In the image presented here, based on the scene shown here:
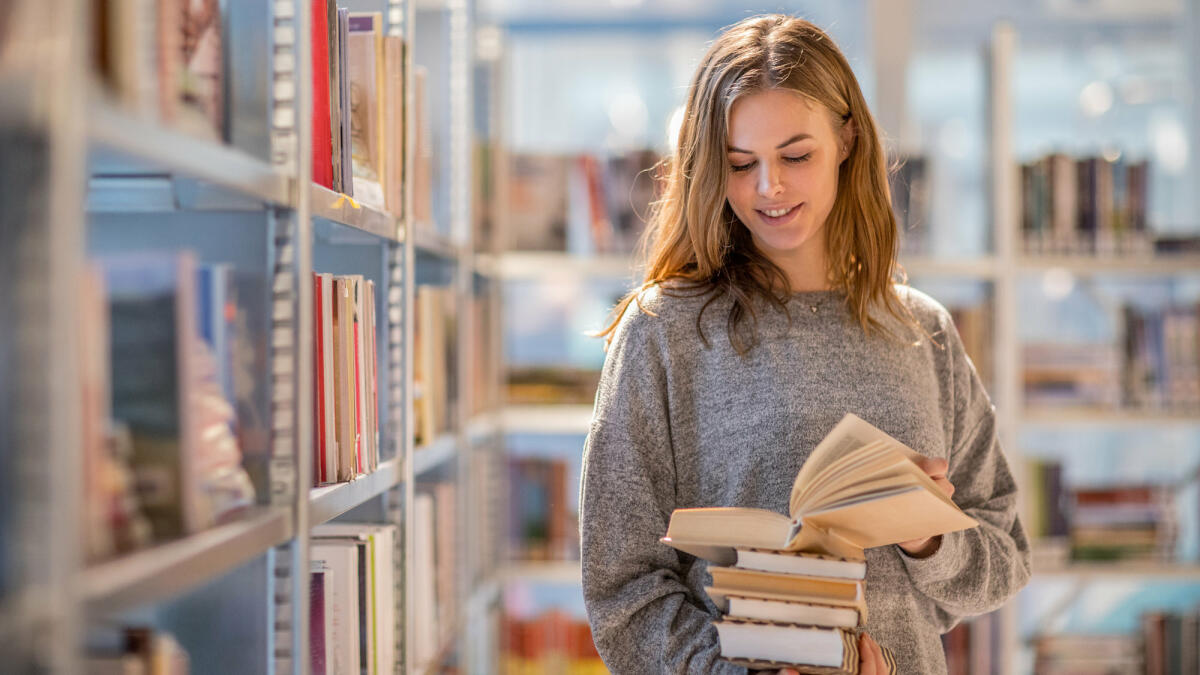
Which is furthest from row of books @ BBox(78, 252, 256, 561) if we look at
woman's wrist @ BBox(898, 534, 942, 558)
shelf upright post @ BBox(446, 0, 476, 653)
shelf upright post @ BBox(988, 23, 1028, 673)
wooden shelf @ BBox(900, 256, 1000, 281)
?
shelf upright post @ BBox(988, 23, 1028, 673)

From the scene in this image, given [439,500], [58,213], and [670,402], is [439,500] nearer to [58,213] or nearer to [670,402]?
[670,402]

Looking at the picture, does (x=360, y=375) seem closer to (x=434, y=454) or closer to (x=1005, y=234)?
(x=434, y=454)

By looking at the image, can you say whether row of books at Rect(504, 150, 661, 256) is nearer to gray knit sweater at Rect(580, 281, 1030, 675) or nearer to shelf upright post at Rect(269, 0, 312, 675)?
gray knit sweater at Rect(580, 281, 1030, 675)

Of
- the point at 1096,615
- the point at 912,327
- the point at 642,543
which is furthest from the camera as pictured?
the point at 1096,615

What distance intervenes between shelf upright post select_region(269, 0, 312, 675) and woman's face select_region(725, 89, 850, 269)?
0.50m

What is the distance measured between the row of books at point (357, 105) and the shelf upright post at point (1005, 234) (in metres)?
1.80

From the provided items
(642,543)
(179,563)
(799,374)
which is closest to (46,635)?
(179,563)

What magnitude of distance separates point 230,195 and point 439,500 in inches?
44.7

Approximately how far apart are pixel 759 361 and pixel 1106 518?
1.97 m

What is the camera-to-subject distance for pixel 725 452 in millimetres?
1269

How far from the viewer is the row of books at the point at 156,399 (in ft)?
2.18

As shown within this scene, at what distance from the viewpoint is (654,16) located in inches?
139

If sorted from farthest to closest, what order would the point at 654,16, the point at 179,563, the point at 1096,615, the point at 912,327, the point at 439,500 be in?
the point at 654,16, the point at 1096,615, the point at 439,500, the point at 912,327, the point at 179,563

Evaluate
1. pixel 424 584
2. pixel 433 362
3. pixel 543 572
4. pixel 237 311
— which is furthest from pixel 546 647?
pixel 237 311
